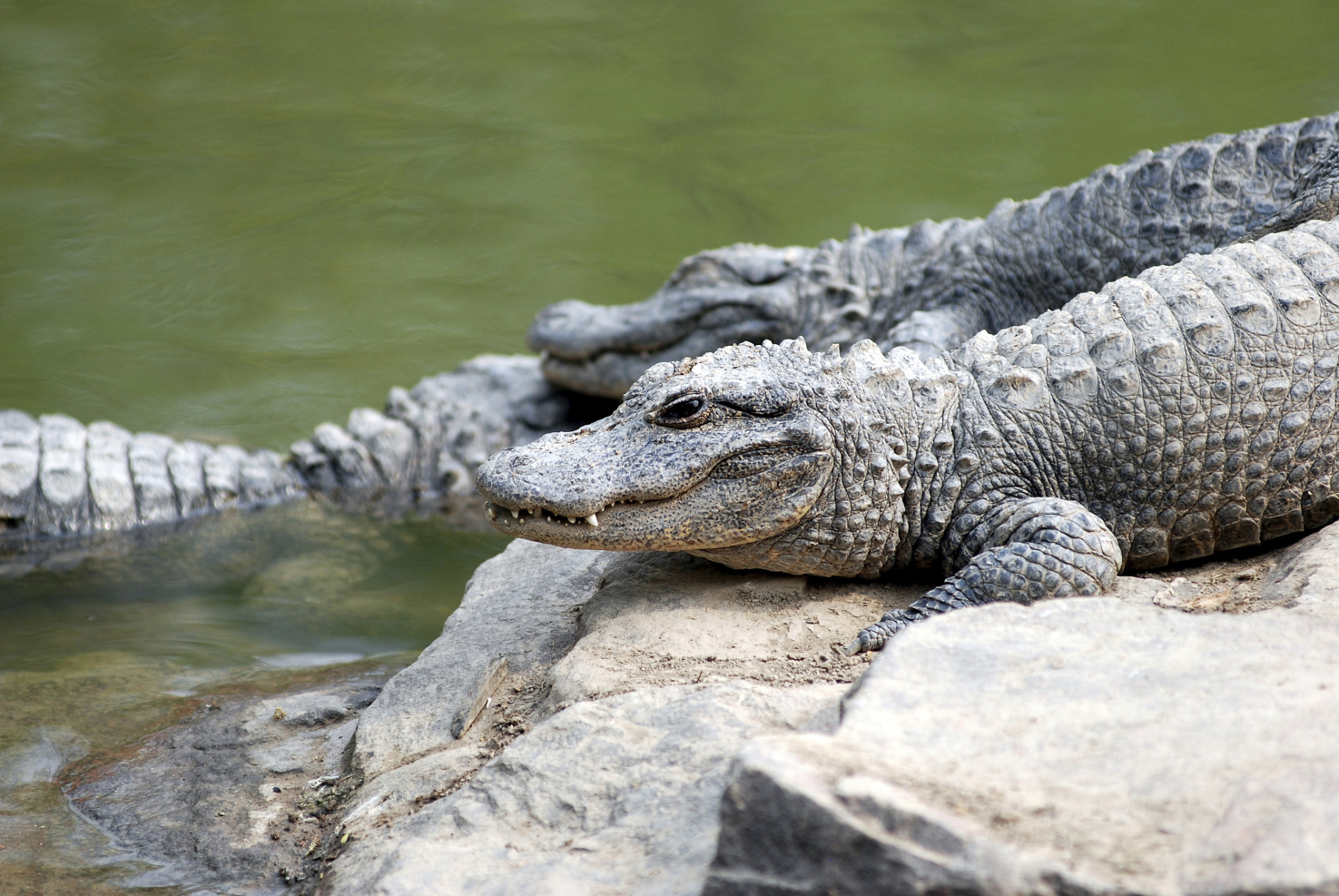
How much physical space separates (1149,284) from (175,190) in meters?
8.65

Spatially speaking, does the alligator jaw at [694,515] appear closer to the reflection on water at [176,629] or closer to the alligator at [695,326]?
the reflection on water at [176,629]

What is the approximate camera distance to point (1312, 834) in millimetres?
1579

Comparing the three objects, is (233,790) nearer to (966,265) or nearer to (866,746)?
(866,746)

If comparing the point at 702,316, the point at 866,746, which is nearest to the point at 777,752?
the point at 866,746

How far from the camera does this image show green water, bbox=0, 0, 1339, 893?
8.94 m

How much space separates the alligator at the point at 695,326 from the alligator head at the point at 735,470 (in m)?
2.06

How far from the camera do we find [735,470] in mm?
3127

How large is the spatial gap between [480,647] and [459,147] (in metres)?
7.86

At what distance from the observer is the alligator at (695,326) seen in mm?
5008

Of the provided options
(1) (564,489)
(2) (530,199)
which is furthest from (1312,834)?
(2) (530,199)

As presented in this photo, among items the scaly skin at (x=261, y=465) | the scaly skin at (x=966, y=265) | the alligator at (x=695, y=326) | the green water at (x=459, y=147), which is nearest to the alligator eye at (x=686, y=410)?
the scaly skin at (x=966, y=265)

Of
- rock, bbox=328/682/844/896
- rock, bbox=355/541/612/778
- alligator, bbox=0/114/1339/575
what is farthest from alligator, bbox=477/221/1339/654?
alligator, bbox=0/114/1339/575

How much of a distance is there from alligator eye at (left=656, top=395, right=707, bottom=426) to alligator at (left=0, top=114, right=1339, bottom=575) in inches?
90.4

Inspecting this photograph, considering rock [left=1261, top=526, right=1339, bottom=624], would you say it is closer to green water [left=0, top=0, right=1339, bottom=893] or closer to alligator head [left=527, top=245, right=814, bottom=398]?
alligator head [left=527, top=245, right=814, bottom=398]
